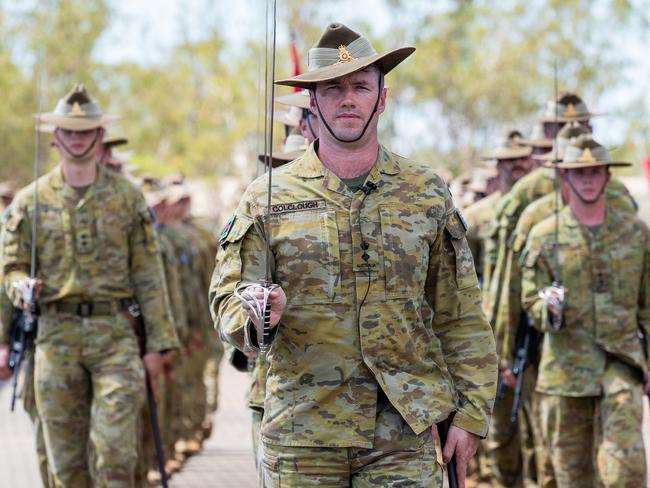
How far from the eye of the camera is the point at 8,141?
40.8 m

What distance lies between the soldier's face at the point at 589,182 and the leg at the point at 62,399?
10.2 feet

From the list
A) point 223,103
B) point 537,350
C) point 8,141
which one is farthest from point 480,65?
point 537,350

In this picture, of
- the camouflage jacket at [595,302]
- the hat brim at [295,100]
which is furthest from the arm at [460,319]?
the camouflage jacket at [595,302]

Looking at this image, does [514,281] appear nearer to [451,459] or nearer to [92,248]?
[92,248]

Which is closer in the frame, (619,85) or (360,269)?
(360,269)

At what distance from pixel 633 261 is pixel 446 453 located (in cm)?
377

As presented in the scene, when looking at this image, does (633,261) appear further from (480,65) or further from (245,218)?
(480,65)

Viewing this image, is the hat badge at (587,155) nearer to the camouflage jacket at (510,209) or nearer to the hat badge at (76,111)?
the camouflage jacket at (510,209)

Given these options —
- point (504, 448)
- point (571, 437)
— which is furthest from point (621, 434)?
point (504, 448)

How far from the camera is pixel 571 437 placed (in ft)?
29.7

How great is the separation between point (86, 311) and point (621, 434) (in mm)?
3232

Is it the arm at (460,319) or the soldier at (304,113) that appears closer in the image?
the arm at (460,319)

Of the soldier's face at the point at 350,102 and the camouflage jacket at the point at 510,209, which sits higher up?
the soldier's face at the point at 350,102

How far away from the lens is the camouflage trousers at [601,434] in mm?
8648
